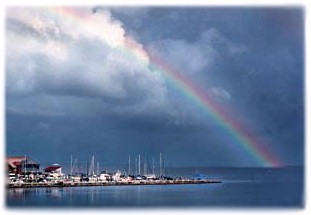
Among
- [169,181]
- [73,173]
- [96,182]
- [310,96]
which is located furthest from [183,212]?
[169,181]

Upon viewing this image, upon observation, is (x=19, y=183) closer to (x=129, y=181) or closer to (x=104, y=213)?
(x=129, y=181)

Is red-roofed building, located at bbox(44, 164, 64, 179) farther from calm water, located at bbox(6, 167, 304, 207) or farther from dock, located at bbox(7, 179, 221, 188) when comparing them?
calm water, located at bbox(6, 167, 304, 207)

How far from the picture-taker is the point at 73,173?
17297mm

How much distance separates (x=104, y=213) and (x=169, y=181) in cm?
1301

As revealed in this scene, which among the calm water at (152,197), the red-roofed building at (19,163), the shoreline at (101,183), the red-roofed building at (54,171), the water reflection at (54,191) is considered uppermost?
the red-roofed building at (19,163)

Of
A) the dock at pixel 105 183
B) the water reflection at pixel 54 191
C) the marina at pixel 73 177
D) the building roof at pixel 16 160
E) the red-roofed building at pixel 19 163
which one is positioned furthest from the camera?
the dock at pixel 105 183

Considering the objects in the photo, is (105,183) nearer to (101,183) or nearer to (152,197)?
(101,183)

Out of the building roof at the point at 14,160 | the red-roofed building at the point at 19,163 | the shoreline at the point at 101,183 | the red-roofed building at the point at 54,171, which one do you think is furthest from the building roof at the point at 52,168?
the building roof at the point at 14,160

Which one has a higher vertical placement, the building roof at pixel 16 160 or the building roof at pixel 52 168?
the building roof at pixel 16 160

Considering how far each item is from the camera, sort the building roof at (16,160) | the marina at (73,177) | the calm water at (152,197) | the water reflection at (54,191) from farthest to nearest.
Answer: the water reflection at (54,191)
the marina at (73,177)
the building roof at (16,160)
the calm water at (152,197)

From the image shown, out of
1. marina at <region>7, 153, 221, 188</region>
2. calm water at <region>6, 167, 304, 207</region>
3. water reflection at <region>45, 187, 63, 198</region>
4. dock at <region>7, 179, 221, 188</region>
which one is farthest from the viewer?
dock at <region>7, 179, 221, 188</region>

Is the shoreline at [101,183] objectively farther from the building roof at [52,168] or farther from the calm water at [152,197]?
the building roof at [52,168]

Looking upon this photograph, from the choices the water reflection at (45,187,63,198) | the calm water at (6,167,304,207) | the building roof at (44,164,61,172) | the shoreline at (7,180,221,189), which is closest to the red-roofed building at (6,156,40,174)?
the building roof at (44,164,61,172)

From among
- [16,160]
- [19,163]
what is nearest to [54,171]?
[19,163]
